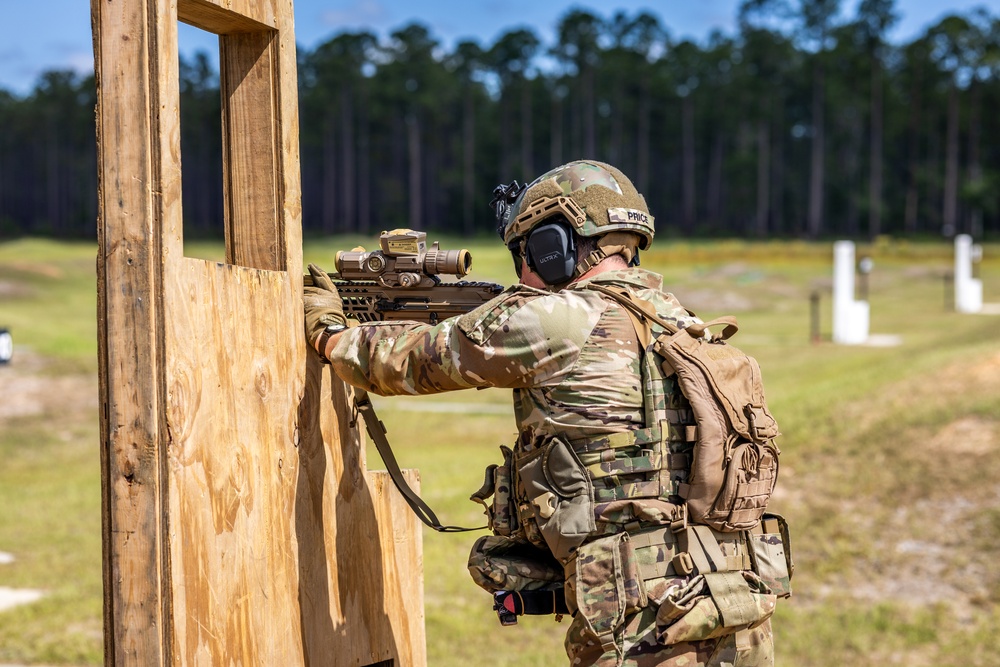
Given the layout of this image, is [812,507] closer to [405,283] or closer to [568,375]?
[405,283]

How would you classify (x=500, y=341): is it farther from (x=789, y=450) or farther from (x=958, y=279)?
(x=958, y=279)

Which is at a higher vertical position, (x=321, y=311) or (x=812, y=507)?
(x=321, y=311)

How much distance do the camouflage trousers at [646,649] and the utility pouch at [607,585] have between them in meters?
0.03

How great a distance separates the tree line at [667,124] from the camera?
63875mm

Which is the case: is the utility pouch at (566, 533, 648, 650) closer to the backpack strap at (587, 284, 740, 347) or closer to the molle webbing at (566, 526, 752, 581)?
the molle webbing at (566, 526, 752, 581)

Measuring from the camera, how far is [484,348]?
10.2 feet

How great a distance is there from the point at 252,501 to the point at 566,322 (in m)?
0.99

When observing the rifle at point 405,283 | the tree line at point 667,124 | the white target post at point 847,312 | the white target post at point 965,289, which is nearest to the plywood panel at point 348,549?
the rifle at point 405,283

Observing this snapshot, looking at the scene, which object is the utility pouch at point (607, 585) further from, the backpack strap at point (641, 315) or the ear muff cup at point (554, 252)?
the ear muff cup at point (554, 252)

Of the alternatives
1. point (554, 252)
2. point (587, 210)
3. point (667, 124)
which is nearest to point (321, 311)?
point (554, 252)

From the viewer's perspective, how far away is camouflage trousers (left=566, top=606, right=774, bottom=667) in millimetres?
3084

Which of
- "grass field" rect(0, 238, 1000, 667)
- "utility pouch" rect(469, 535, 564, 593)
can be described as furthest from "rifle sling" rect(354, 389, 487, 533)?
"grass field" rect(0, 238, 1000, 667)

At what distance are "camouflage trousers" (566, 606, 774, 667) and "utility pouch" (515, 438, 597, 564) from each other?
223 mm

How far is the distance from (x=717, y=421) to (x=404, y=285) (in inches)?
43.7
